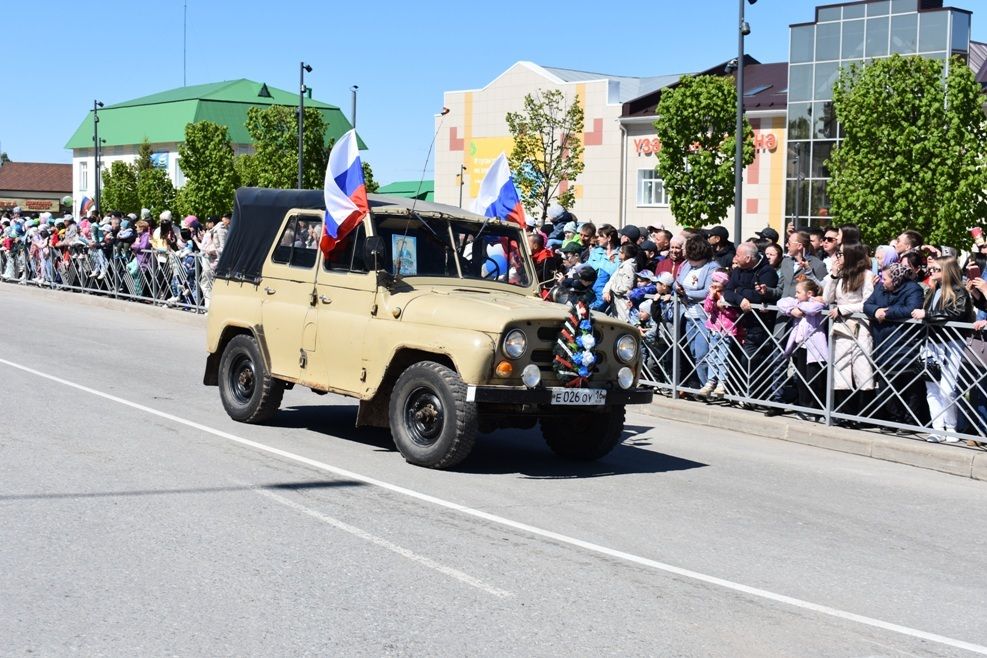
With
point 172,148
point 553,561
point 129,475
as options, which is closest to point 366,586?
point 553,561

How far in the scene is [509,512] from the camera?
8078 mm

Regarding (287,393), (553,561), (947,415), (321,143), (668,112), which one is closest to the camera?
(553,561)

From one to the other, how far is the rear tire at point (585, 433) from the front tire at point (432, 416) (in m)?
0.99

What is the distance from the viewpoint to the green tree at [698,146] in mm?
51562

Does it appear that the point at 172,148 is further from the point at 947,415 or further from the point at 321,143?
the point at 947,415

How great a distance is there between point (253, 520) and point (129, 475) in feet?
5.41

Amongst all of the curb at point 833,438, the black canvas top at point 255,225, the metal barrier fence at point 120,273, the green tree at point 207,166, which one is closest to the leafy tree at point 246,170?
the green tree at point 207,166

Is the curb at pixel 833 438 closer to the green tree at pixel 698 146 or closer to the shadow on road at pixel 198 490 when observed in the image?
the shadow on road at pixel 198 490

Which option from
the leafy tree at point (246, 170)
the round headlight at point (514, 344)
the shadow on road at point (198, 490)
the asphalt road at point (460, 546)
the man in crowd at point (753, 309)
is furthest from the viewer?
the leafy tree at point (246, 170)

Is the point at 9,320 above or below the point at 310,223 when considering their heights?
below

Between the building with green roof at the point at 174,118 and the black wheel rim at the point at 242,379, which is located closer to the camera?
the black wheel rim at the point at 242,379

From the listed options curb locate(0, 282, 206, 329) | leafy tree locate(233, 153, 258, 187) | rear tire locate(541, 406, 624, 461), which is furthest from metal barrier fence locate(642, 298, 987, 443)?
leafy tree locate(233, 153, 258, 187)

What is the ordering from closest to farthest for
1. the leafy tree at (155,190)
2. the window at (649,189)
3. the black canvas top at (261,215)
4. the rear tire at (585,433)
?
the rear tire at (585,433) < the black canvas top at (261,215) < the window at (649,189) < the leafy tree at (155,190)

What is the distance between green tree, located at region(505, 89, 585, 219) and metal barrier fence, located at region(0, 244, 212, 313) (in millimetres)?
38965
